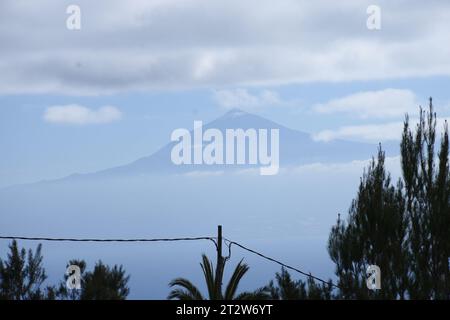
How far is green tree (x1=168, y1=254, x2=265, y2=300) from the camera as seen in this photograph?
25.0 meters

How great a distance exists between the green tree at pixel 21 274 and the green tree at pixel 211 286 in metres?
11.8

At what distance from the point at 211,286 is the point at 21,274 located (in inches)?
579

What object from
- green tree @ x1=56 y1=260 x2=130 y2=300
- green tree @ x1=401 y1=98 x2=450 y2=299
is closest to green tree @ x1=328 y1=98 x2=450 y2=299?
green tree @ x1=401 y1=98 x2=450 y2=299

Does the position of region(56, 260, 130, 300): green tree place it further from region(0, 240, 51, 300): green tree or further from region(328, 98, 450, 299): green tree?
region(328, 98, 450, 299): green tree

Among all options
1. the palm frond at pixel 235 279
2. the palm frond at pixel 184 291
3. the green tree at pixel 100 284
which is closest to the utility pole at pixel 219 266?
the palm frond at pixel 235 279

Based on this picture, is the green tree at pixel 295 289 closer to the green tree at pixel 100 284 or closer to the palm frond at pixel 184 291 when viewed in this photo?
the palm frond at pixel 184 291

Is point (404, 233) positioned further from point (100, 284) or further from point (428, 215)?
point (100, 284)

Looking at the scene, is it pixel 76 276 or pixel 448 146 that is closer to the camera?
pixel 448 146

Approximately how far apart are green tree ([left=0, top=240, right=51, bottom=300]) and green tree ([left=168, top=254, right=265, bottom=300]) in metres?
11.8

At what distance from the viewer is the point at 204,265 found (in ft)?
83.4
